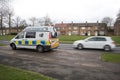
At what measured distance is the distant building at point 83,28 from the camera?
8181cm

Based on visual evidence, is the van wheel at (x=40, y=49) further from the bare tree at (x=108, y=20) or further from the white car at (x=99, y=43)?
the bare tree at (x=108, y=20)

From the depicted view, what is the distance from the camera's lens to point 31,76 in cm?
646

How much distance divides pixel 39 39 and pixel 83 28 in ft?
237

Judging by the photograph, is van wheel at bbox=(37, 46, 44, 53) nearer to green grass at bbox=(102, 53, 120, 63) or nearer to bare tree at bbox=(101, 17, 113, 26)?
green grass at bbox=(102, 53, 120, 63)

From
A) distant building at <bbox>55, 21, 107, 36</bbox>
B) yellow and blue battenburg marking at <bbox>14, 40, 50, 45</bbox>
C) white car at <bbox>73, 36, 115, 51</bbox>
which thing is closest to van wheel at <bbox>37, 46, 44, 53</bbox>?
yellow and blue battenburg marking at <bbox>14, 40, 50, 45</bbox>

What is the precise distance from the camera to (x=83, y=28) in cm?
8462

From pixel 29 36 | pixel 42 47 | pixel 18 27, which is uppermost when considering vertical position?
pixel 18 27

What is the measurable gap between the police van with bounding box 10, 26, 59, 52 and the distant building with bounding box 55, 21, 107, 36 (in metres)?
69.3

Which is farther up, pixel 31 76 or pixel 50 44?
pixel 50 44

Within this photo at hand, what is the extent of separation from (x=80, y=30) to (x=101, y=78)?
7941 centimetres

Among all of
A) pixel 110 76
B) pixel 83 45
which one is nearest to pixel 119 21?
pixel 83 45

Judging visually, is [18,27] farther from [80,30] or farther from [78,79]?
[78,79]

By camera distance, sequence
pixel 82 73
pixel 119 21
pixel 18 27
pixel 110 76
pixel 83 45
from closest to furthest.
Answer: pixel 110 76 → pixel 82 73 → pixel 83 45 → pixel 119 21 → pixel 18 27

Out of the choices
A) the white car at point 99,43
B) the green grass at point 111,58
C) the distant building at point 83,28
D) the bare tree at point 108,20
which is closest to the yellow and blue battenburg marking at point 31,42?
the white car at point 99,43
